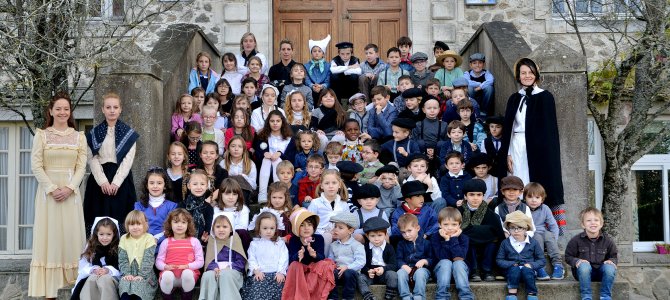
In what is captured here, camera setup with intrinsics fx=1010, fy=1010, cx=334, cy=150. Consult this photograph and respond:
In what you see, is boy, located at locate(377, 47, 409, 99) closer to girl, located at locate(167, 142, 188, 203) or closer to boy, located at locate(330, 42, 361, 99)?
boy, located at locate(330, 42, 361, 99)

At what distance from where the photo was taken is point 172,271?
8.57 meters

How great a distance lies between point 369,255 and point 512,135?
2.11 meters

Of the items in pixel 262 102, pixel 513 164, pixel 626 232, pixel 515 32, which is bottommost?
pixel 626 232

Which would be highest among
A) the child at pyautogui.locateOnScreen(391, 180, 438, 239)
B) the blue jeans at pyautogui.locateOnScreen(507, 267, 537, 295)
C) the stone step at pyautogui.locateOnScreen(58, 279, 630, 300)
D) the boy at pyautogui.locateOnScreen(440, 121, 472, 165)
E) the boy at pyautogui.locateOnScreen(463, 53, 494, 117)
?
the boy at pyautogui.locateOnScreen(463, 53, 494, 117)

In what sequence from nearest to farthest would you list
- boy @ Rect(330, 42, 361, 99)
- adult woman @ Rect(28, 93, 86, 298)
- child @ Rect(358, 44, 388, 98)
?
adult woman @ Rect(28, 93, 86, 298) < child @ Rect(358, 44, 388, 98) < boy @ Rect(330, 42, 361, 99)

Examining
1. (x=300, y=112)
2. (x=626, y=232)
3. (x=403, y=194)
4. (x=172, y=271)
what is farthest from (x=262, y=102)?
(x=626, y=232)

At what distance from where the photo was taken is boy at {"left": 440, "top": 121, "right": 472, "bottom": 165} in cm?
1051

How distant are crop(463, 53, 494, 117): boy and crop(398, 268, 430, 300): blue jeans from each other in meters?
3.57

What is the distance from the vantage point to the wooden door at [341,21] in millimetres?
15820

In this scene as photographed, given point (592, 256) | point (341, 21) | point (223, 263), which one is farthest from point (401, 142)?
point (341, 21)

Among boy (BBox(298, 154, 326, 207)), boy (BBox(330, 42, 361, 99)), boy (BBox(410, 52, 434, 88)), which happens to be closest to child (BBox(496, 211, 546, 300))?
boy (BBox(298, 154, 326, 207))

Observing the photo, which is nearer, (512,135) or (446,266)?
(446,266)

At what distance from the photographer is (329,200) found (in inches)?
379

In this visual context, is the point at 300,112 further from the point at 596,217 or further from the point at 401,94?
the point at 596,217
